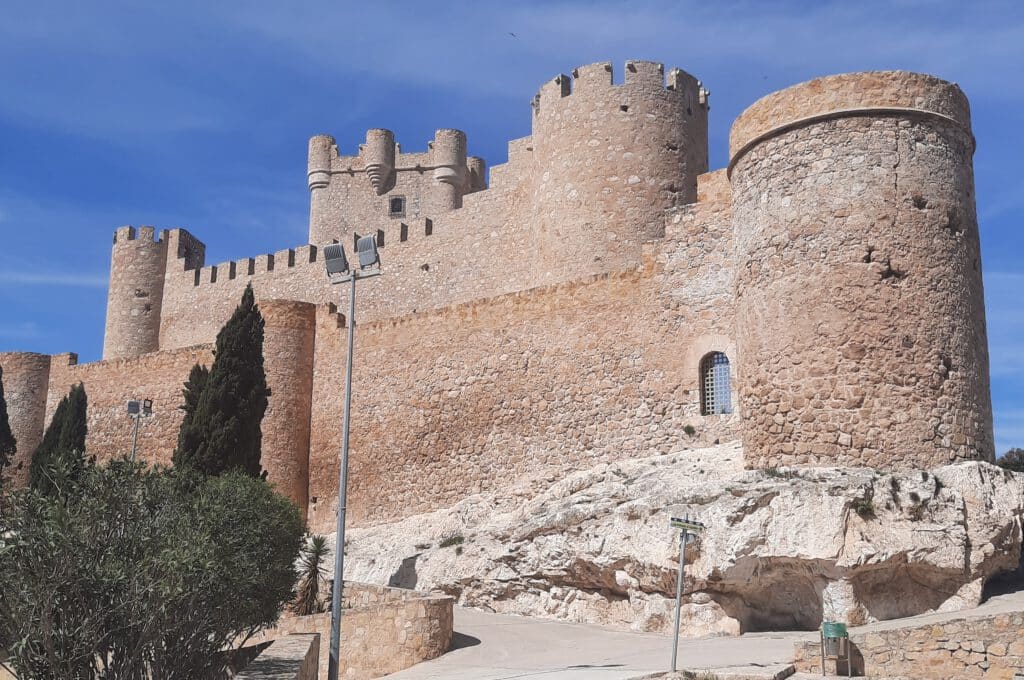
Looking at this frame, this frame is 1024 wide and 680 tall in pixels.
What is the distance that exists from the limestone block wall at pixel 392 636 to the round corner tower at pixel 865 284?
5.00 metres

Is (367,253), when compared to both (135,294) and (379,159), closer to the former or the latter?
(379,159)

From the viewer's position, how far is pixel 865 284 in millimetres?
15078

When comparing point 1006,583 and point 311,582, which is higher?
point 1006,583

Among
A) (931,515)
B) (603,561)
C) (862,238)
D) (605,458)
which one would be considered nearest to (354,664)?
(603,561)

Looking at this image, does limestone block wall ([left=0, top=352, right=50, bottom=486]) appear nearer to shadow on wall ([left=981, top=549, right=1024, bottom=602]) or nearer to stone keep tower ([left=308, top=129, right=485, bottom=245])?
stone keep tower ([left=308, top=129, right=485, bottom=245])

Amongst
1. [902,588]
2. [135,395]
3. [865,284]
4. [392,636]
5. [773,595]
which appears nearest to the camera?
[902,588]

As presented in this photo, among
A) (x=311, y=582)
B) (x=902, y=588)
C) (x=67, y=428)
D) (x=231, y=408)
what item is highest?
(x=67, y=428)

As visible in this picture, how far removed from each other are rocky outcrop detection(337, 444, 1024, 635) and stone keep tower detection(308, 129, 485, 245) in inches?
806

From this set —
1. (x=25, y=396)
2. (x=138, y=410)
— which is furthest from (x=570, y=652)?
(x=25, y=396)

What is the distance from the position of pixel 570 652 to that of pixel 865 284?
619cm

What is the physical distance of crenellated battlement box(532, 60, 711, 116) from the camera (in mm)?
24438

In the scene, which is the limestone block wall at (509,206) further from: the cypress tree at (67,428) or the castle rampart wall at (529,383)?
the cypress tree at (67,428)

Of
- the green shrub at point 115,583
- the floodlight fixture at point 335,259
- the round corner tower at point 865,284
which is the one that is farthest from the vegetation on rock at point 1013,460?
the green shrub at point 115,583

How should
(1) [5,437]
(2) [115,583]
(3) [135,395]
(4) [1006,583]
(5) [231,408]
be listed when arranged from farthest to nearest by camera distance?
(1) [5,437], (3) [135,395], (5) [231,408], (4) [1006,583], (2) [115,583]
